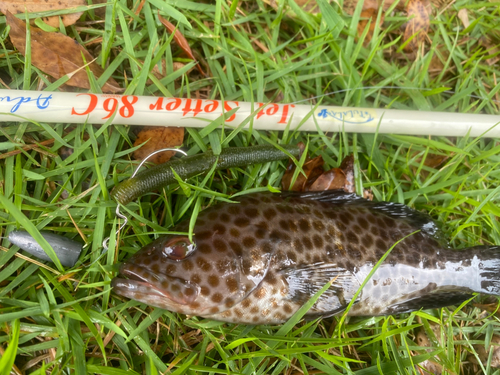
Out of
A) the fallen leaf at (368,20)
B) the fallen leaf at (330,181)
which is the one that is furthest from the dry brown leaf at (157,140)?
the fallen leaf at (368,20)

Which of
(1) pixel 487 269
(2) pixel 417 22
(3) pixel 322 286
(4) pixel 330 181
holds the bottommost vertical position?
(1) pixel 487 269

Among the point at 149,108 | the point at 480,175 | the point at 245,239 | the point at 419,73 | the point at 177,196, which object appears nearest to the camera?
the point at 245,239

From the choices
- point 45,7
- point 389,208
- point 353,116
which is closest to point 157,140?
point 45,7

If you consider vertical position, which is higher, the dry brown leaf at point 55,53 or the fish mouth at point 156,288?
the dry brown leaf at point 55,53

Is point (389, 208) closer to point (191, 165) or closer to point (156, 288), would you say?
point (191, 165)

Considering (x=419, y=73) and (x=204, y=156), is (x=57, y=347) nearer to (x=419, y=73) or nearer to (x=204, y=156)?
(x=204, y=156)

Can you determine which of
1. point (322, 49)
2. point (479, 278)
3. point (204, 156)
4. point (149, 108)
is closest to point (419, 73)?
point (322, 49)

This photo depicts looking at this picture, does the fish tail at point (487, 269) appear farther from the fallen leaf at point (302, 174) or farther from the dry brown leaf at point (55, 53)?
the dry brown leaf at point (55, 53)
